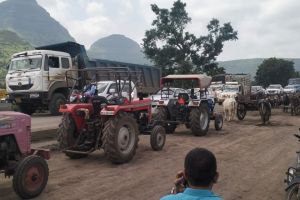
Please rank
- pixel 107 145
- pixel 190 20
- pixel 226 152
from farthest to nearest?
pixel 190 20, pixel 226 152, pixel 107 145

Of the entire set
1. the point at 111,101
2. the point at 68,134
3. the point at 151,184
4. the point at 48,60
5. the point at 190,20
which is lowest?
the point at 151,184

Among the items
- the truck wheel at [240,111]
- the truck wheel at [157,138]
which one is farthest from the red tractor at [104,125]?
the truck wheel at [240,111]

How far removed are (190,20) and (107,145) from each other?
40.9 meters

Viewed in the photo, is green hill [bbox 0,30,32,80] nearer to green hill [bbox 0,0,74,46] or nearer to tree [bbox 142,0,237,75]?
tree [bbox 142,0,237,75]

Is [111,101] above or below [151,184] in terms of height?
above

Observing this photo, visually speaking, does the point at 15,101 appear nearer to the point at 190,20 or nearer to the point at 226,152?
the point at 226,152

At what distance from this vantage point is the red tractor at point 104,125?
→ 9.49 metres

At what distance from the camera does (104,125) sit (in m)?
9.75

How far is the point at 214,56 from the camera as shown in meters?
49.8

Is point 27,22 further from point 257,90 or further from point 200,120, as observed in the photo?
point 200,120

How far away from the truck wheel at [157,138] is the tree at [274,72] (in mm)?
64750

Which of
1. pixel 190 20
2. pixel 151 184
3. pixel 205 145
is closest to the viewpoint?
pixel 151 184

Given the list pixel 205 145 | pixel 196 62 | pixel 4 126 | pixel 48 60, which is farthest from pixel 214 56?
pixel 4 126

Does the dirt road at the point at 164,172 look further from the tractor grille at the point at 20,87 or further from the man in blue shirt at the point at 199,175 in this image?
the tractor grille at the point at 20,87
